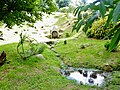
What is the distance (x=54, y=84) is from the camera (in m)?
9.18

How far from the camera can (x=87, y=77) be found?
1093 cm

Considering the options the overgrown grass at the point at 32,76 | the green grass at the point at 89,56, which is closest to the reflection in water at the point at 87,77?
the overgrown grass at the point at 32,76

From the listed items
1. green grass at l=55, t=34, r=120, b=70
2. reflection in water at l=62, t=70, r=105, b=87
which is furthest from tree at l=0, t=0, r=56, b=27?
reflection in water at l=62, t=70, r=105, b=87

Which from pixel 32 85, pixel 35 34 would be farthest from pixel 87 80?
pixel 35 34

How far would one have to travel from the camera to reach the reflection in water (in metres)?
9.96

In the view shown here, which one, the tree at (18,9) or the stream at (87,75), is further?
the tree at (18,9)

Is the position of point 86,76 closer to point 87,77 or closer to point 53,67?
point 87,77

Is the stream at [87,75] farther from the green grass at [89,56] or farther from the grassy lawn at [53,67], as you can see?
the green grass at [89,56]

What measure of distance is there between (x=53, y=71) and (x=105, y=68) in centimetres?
271

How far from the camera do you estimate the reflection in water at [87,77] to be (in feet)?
32.7

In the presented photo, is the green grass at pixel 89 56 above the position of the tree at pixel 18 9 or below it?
below

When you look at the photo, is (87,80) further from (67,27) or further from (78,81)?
(67,27)

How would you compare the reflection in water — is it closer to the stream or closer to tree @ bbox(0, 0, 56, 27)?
the stream

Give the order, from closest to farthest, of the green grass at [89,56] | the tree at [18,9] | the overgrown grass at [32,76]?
the overgrown grass at [32,76], the tree at [18,9], the green grass at [89,56]
